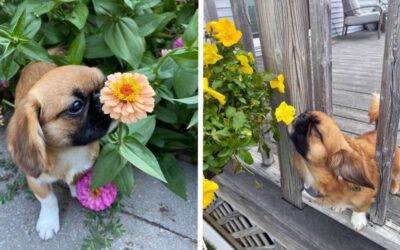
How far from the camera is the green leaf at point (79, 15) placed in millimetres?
1687

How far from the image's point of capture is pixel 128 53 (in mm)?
1677

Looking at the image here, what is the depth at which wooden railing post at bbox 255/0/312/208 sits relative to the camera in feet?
4.80

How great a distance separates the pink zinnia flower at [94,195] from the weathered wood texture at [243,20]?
94 centimetres

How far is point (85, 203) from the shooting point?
1814mm

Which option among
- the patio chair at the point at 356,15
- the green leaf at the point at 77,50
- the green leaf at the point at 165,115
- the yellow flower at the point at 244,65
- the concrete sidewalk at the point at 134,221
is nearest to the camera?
the yellow flower at the point at 244,65

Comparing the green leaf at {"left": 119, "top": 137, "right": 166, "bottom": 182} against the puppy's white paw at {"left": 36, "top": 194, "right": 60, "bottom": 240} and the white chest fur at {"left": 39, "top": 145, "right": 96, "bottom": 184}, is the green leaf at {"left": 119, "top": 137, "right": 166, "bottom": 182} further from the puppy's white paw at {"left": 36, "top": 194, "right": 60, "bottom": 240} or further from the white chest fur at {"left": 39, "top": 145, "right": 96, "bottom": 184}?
the puppy's white paw at {"left": 36, "top": 194, "right": 60, "bottom": 240}

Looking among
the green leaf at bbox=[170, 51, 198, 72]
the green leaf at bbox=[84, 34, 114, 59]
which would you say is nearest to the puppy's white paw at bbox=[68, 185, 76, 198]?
the green leaf at bbox=[84, 34, 114, 59]

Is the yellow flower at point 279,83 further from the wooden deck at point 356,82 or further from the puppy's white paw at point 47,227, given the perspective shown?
the puppy's white paw at point 47,227

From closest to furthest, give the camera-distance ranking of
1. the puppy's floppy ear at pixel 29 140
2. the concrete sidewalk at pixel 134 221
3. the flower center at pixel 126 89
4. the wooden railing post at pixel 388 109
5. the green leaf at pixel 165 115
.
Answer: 1. the flower center at pixel 126 89
2. the wooden railing post at pixel 388 109
3. the puppy's floppy ear at pixel 29 140
4. the concrete sidewalk at pixel 134 221
5. the green leaf at pixel 165 115

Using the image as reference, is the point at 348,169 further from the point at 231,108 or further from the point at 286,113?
the point at 231,108

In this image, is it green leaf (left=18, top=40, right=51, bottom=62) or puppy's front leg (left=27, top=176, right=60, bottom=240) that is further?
puppy's front leg (left=27, top=176, right=60, bottom=240)

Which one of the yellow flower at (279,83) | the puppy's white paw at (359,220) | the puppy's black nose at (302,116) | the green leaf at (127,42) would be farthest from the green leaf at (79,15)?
the puppy's white paw at (359,220)

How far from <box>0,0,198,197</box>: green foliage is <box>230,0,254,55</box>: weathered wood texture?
0.62 ft

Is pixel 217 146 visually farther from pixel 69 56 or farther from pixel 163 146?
pixel 69 56
